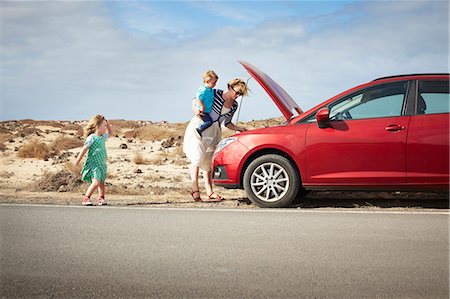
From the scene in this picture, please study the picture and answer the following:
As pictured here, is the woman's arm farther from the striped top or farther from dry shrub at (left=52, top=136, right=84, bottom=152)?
dry shrub at (left=52, top=136, right=84, bottom=152)

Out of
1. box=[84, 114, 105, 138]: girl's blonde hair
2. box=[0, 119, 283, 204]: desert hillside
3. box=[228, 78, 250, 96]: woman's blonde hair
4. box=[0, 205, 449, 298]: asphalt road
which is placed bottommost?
box=[0, 205, 449, 298]: asphalt road

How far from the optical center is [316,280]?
494 cm

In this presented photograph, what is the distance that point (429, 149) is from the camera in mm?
8305

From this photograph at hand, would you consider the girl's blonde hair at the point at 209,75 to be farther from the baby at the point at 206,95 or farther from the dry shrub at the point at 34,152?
the dry shrub at the point at 34,152

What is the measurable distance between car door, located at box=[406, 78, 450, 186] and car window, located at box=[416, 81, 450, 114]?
3cm

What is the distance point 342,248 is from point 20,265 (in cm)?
311

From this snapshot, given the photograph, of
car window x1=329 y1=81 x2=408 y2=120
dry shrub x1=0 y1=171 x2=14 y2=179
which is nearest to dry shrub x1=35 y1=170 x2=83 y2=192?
dry shrub x1=0 y1=171 x2=14 y2=179

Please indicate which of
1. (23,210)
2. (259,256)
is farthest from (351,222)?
(23,210)

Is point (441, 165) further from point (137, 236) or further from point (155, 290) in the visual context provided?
point (155, 290)

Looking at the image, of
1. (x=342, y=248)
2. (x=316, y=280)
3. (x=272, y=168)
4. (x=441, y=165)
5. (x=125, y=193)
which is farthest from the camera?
(x=125, y=193)

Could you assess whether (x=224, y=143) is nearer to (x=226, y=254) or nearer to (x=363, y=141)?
(x=363, y=141)

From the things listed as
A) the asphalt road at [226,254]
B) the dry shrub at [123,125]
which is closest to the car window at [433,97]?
the asphalt road at [226,254]

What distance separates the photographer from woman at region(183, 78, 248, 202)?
10.0 m

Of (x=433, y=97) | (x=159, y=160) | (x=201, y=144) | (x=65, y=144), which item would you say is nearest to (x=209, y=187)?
(x=201, y=144)
